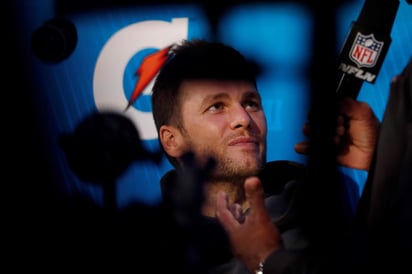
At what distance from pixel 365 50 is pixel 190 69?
0.53 m

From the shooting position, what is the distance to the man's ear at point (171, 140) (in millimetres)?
1665

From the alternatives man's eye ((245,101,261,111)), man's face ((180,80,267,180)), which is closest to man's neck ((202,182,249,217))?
man's face ((180,80,267,180))

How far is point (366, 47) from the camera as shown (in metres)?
1.59

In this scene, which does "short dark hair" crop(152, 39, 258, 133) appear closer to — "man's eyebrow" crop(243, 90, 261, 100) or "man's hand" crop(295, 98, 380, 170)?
"man's eyebrow" crop(243, 90, 261, 100)

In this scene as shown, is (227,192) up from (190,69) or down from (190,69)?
down

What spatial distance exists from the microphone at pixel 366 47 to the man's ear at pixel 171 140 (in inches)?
20.2

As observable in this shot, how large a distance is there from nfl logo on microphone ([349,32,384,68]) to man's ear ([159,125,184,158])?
0.58 meters

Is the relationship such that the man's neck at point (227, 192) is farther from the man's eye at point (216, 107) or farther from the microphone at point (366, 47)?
the microphone at point (366, 47)

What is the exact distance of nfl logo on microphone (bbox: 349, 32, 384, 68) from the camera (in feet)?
5.24

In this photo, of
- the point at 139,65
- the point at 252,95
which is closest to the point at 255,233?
the point at 252,95

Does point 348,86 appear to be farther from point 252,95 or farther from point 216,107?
point 216,107

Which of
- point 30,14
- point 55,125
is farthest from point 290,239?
point 30,14

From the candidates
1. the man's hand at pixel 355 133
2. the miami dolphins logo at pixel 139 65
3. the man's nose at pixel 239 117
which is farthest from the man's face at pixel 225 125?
the man's hand at pixel 355 133

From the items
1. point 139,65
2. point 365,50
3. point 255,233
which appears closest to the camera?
point 255,233
